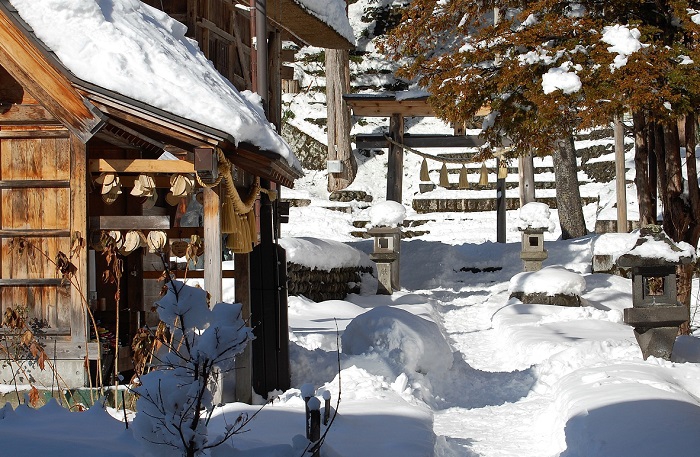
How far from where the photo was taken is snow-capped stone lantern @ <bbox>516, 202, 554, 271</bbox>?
68.1 feet

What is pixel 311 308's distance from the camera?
1662 cm

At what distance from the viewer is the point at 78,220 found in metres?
7.43

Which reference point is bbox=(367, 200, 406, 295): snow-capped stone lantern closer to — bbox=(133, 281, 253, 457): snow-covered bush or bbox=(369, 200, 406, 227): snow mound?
bbox=(369, 200, 406, 227): snow mound

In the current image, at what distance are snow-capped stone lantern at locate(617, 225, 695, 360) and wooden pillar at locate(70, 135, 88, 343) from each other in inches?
251

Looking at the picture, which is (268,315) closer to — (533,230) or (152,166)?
(152,166)

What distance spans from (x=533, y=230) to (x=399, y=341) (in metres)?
11.7

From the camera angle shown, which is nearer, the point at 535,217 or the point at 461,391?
the point at 461,391

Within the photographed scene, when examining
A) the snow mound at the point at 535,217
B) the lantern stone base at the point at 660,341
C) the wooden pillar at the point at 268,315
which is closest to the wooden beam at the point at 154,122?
the wooden pillar at the point at 268,315

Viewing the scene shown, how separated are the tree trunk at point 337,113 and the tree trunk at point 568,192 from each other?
20.3 ft

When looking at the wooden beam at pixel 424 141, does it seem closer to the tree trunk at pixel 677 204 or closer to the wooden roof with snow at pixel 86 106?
the tree trunk at pixel 677 204

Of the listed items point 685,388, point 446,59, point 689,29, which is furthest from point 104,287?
point 689,29

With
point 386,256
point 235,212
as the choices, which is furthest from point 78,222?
point 386,256

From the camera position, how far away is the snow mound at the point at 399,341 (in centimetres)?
983

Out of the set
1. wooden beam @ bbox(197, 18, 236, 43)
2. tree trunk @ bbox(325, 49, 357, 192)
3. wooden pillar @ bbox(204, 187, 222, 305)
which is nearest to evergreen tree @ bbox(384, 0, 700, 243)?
wooden beam @ bbox(197, 18, 236, 43)
